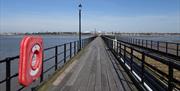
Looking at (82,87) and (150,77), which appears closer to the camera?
(150,77)

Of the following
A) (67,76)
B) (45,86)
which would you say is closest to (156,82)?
(45,86)

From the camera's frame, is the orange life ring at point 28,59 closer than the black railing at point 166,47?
Yes

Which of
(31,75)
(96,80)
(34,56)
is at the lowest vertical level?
(96,80)

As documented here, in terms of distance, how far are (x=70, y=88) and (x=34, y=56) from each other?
2494 millimetres

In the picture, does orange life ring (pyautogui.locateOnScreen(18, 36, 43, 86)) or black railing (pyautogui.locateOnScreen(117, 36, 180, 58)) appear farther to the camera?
black railing (pyautogui.locateOnScreen(117, 36, 180, 58))

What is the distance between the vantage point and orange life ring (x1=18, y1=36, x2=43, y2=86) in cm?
622

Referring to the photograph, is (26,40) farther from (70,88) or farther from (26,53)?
(70,88)

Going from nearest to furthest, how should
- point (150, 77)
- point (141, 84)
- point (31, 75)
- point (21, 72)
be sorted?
point (21, 72) → point (31, 75) → point (150, 77) → point (141, 84)

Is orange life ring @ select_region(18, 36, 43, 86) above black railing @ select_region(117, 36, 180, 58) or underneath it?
above

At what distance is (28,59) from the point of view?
6445 mm

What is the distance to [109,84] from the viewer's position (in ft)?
33.1

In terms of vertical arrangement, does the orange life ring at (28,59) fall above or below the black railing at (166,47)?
above

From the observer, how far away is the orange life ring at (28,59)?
6.22 meters

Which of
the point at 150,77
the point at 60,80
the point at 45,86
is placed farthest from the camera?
the point at 60,80
